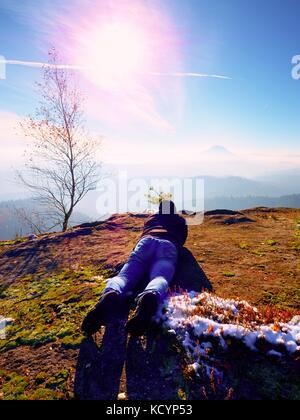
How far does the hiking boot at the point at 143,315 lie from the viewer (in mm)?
4562

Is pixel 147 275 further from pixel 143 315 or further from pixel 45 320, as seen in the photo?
pixel 45 320

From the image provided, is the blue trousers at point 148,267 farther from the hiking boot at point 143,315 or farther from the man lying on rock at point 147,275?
the hiking boot at point 143,315

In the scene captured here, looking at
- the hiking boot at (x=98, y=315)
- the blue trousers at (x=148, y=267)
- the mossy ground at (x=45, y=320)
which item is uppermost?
the blue trousers at (x=148, y=267)

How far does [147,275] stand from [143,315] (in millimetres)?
2378

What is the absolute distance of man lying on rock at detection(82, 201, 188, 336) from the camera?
187 inches

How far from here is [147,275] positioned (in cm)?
704

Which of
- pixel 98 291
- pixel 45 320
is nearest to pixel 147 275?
pixel 98 291

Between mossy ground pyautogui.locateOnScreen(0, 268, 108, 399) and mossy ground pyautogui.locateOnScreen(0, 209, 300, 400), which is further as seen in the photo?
mossy ground pyautogui.locateOnScreen(0, 268, 108, 399)

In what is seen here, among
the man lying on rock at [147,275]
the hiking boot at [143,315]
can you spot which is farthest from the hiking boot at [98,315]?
the hiking boot at [143,315]

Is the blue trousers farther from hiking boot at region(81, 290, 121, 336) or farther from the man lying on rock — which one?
hiking boot at region(81, 290, 121, 336)

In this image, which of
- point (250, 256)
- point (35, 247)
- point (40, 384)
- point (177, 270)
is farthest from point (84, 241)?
point (40, 384)

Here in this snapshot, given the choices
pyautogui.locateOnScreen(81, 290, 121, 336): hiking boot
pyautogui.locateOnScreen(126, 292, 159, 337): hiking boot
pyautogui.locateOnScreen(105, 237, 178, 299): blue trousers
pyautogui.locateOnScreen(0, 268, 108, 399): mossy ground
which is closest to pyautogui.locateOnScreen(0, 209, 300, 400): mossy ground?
pyautogui.locateOnScreen(0, 268, 108, 399): mossy ground
